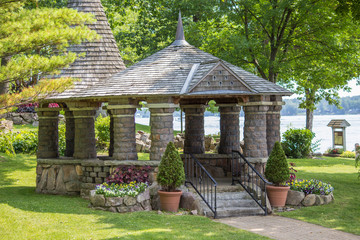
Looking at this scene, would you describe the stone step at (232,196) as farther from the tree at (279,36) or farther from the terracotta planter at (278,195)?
the tree at (279,36)

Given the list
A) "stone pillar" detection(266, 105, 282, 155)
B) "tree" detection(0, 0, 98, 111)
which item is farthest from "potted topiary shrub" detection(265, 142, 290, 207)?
"tree" detection(0, 0, 98, 111)

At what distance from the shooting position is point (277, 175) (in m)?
12.0

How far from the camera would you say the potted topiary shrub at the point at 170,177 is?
1115 cm

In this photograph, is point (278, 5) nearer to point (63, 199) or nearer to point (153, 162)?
point (153, 162)

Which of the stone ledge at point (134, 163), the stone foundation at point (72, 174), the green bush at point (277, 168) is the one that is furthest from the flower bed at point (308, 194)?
the stone foundation at point (72, 174)

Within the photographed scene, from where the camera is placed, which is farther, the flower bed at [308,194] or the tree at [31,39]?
the flower bed at [308,194]

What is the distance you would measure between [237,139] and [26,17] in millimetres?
8888

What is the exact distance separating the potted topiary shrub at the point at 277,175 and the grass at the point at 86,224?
2.59 meters

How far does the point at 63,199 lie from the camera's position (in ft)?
41.8

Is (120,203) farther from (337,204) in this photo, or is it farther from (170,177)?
(337,204)

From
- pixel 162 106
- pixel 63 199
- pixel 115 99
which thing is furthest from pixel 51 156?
pixel 162 106

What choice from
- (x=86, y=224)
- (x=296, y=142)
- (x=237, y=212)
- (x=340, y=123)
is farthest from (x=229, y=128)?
(x=340, y=123)

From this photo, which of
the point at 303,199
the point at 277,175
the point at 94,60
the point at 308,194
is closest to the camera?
the point at 277,175

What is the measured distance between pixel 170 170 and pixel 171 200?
0.78 metres
